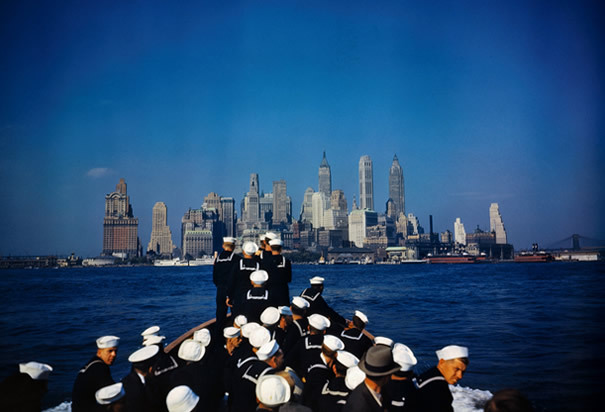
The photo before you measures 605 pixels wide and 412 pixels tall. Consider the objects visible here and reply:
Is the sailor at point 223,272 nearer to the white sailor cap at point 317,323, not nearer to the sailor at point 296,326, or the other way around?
the sailor at point 296,326

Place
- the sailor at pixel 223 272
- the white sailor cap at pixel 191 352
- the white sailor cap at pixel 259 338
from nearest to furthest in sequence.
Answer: the white sailor cap at pixel 259 338 → the white sailor cap at pixel 191 352 → the sailor at pixel 223 272

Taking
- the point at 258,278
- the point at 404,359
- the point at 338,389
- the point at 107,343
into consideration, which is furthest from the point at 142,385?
the point at 258,278

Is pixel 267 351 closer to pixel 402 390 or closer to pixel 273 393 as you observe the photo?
pixel 273 393

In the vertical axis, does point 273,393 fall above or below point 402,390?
above

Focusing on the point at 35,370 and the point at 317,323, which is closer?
the point at 35,370

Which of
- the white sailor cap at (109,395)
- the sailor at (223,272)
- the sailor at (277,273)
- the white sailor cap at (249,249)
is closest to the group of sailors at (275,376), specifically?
the white sailor cap at (109,395)

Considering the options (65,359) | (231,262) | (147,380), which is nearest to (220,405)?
(147,380)
